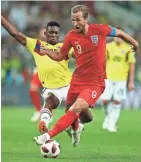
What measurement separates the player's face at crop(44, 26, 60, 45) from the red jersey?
1.78 metres

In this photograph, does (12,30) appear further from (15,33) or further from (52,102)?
(52,102)

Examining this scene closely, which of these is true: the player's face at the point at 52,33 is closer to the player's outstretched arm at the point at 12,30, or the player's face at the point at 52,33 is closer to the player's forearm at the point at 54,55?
the player's outstretched arm at the point at 12,30

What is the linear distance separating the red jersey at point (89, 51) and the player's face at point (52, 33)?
178cm

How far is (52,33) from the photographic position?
11672 mm

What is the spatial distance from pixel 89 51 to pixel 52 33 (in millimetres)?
2042

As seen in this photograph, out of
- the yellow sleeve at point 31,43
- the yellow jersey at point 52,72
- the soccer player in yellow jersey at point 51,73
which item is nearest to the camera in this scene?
the yellow sleeve at point 31,43

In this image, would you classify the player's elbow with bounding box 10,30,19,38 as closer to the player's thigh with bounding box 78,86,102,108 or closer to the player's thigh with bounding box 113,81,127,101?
the player's thigh with bounding box 78,86,102,108

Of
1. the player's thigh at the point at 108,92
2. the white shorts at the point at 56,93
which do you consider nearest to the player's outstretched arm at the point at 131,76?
the player's thigh at the point at 108,92

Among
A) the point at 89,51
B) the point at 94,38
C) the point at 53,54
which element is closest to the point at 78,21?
the point at 94,38

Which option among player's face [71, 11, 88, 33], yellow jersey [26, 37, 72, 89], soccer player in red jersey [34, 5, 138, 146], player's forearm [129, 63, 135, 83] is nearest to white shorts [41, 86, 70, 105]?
yellow jersey [26, 37, 72, 89]

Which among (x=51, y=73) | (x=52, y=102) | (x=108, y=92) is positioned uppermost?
(x=51, y=73)

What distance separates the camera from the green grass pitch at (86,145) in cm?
959

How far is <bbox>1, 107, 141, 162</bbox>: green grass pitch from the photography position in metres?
9.59

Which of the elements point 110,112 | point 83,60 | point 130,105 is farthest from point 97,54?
point 130,105
